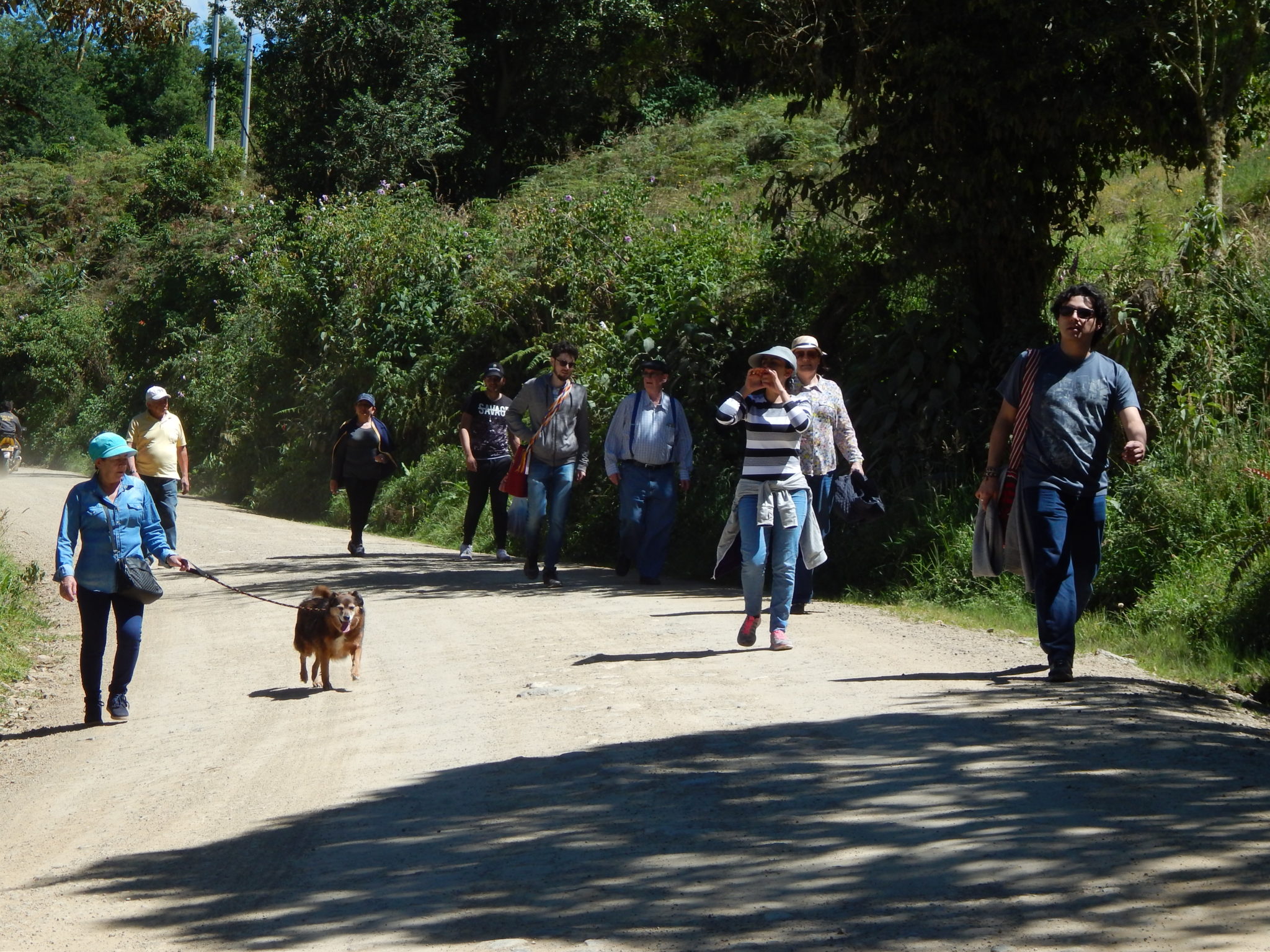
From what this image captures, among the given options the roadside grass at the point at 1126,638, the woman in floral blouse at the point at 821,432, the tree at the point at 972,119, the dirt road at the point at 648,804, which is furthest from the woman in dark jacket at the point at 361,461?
the woman in floral blouse at the point at 821,432

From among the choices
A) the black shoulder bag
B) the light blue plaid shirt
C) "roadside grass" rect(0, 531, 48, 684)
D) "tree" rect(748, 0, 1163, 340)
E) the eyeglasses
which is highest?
"tree" rect(748, 0, 1163, 340)

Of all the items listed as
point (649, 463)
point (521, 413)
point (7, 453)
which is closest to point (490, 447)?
point (521, 413)

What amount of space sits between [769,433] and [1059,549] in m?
2.00

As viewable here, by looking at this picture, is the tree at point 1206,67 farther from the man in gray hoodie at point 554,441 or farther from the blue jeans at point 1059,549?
the blue jeans at point 1059,549

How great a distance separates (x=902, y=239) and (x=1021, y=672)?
20.3ft

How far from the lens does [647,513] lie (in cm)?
1334

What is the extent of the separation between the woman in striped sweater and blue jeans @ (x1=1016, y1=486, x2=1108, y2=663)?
161 centimetres

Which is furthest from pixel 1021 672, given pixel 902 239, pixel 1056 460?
pixel 902 239

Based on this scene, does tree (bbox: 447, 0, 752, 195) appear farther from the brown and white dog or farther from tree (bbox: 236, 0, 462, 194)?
the brown and white dog

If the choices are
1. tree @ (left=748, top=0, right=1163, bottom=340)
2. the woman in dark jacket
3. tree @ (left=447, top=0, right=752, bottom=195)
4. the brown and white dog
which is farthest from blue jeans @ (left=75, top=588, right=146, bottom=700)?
tree @ (left=447, top=0, right=752, bottom=195)

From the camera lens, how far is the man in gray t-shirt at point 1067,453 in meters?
7.75

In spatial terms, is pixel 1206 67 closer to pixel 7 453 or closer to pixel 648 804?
pixel 648 804

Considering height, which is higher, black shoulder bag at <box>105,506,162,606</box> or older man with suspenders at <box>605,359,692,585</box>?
older man with suspenders at <box>605,359,692,585</box>

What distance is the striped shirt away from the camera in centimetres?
904
